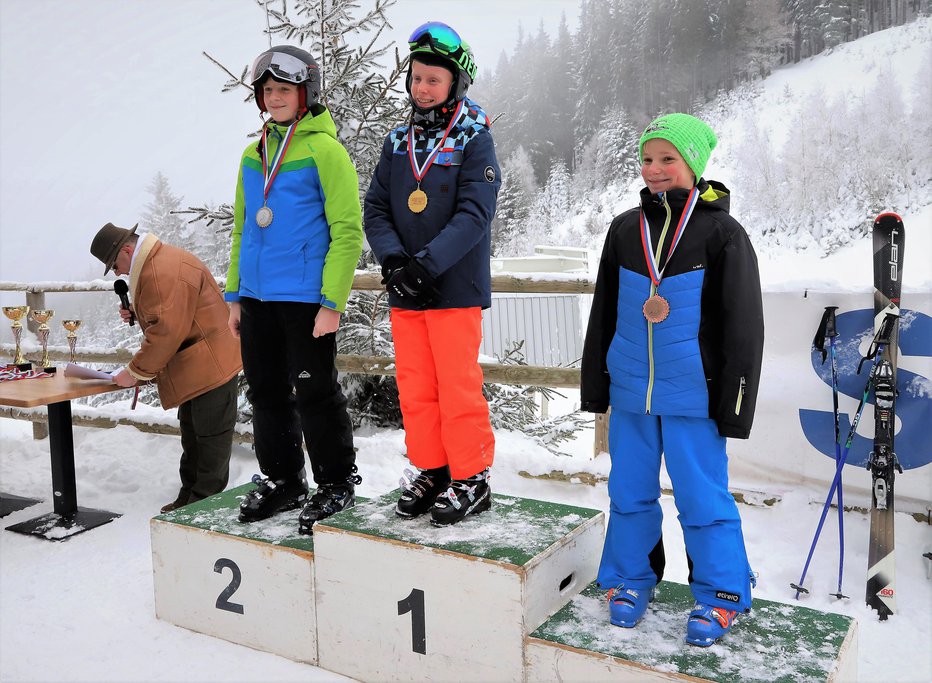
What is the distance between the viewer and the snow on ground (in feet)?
7.25

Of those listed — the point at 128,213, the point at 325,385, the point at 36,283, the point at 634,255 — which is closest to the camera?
the point at 634,255

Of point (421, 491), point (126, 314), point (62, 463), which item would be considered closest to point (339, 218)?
point (421, 491)

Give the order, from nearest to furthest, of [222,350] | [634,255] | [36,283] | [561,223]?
[634,255] → [222,350] → [36,283] → [561,223]

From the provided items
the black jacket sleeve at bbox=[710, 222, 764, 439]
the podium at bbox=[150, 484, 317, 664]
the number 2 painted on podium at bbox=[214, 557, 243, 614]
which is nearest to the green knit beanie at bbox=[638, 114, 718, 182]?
the black jacket sleeve at bbox=[710, 222, 764, 439]

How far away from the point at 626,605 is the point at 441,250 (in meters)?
1.05

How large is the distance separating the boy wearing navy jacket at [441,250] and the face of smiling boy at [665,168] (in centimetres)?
50

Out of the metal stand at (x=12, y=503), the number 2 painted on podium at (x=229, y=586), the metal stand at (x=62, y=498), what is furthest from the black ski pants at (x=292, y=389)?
the metal stand at (x=12, y=503)

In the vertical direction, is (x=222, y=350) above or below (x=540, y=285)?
below

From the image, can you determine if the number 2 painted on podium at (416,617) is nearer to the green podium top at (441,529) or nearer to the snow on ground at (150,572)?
the green podium top at (441,529)

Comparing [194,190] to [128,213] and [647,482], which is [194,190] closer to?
[128,213]

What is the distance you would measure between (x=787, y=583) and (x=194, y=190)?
6214 mm

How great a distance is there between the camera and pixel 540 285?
3.58 m

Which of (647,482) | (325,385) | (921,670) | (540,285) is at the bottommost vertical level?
(921,670)

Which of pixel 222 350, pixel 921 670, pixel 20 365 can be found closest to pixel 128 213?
pixel 20 365
